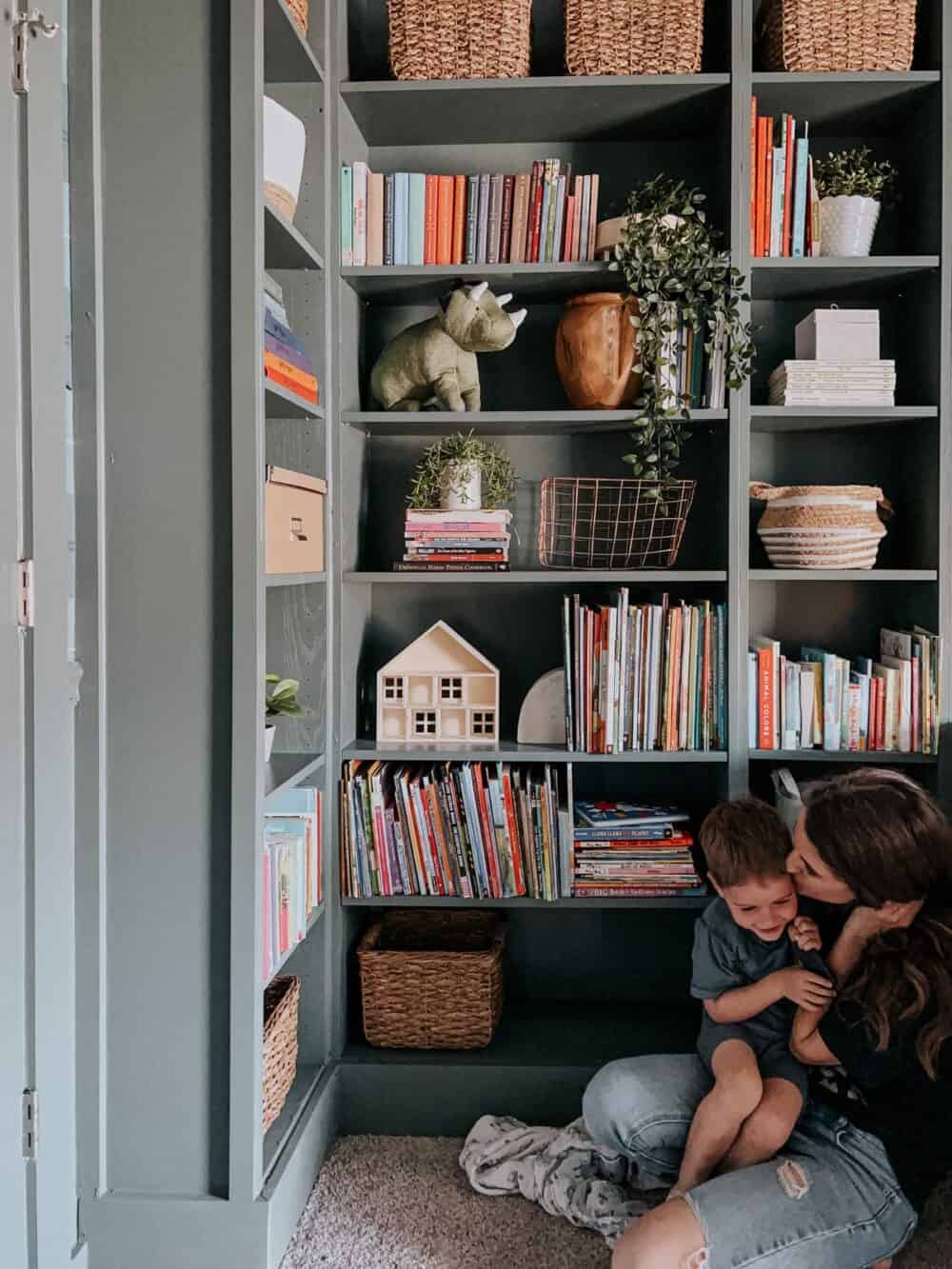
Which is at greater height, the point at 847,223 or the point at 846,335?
the point at 847,223

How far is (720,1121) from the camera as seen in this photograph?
206 centimetres

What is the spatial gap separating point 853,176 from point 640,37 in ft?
1.69

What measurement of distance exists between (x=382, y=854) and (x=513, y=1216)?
73 centimetres

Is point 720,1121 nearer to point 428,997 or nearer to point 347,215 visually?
point 428,997

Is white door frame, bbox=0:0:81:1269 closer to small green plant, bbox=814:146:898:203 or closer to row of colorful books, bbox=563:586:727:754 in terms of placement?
row of colorful books, bbox=563:586:727:754

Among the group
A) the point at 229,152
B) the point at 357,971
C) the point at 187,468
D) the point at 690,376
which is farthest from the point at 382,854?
the point at 229,152

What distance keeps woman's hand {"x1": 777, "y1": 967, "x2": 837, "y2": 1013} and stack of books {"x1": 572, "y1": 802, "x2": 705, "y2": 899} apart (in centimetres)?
53

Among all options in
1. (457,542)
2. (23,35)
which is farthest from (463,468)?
(23,35)

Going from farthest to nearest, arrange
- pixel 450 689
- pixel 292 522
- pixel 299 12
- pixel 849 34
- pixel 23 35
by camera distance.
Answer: pixel 450 689, pixel 849 34, pixel 299 12, pixel 292 522, pixel 23 35

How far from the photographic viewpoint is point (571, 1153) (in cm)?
235

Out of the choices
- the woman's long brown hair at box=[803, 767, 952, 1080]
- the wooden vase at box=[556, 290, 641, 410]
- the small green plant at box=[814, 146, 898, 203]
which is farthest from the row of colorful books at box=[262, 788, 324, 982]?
the small green plant at box=[814, 146, 898, 203]

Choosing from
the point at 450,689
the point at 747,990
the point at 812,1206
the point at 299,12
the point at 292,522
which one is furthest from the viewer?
the point at 450,689

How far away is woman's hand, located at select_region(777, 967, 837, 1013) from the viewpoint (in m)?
2.05

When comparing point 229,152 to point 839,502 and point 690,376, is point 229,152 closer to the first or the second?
point 690,376
